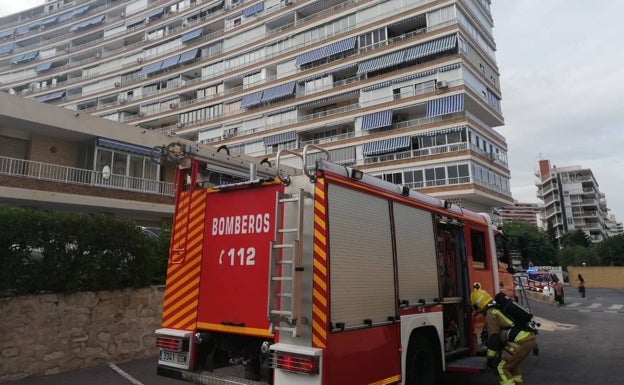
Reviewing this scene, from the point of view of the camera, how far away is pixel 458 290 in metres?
6.39

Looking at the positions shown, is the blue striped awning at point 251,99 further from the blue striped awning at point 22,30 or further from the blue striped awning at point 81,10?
the blue striped awning at point 22,30

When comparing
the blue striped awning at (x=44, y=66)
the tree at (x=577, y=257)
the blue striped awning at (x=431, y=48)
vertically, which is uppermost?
the blue striped awning at (x=44, y=66)

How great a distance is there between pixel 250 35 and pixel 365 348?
47.7 meters

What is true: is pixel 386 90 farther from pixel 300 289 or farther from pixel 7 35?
pixel 7 35

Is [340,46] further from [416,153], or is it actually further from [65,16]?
[65,16]

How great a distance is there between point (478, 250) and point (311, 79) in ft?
121

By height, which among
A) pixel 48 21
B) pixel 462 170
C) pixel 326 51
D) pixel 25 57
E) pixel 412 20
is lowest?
pixel 462 170

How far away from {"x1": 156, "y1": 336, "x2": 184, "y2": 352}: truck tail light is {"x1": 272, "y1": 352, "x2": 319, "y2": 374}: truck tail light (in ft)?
4.19

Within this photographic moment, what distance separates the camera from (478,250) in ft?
22.6

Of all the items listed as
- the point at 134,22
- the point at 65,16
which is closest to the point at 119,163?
the point at 134,22

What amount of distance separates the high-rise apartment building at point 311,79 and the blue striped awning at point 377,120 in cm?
11

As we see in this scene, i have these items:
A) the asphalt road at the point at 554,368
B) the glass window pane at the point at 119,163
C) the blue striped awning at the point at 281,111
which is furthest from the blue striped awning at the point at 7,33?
the asphalt road at the point at 554,368

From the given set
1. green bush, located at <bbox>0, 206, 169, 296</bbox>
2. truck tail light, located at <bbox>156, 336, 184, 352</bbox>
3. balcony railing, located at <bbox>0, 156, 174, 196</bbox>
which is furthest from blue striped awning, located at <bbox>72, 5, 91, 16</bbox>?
truck tail light, located at <bbox>156, 336, 184, 352</bbox>

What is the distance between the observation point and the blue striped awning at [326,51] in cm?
3962
